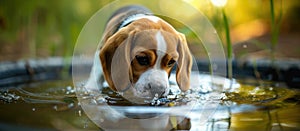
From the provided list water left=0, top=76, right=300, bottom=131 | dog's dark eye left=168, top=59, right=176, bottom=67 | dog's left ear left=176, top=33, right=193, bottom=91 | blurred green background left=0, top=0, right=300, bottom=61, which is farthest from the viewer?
blurred green background left=0, top=0, right=300, bottom=61

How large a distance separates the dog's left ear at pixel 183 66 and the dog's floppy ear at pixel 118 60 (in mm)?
334

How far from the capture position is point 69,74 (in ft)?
13.3

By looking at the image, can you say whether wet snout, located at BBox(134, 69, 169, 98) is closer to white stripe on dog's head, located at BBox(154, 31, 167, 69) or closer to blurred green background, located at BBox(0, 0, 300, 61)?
white stripe on dog's head, located at BBox(154, 31, 167, 69)

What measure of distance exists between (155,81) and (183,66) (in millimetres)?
445

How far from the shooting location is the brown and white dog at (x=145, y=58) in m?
2.47

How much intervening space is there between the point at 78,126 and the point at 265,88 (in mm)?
1696

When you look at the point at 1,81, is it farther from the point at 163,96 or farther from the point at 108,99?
the point at 163,96

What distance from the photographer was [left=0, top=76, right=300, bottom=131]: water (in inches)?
75.7

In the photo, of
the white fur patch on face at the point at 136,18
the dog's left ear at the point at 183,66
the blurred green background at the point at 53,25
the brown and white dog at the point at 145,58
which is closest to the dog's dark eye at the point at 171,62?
the brown and white dog at the point at 145,58

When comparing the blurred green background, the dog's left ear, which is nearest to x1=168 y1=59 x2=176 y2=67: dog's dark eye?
the dog's left ear

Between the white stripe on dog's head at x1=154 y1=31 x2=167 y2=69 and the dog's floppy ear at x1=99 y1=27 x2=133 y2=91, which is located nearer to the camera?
the white stripe on dog's head at x1=154 y1=31 x2=167 y2=69

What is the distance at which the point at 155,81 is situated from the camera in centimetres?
241

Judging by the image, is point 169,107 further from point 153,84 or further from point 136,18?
point 136,18

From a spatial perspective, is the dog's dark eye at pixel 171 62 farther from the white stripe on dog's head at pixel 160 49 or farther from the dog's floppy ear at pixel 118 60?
the dog's floppy ear at pixel 118 60
